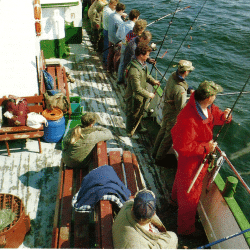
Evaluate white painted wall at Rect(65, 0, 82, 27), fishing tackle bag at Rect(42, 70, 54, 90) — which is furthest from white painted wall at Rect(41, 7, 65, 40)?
fishing tackle bag at Rect(42, 70, 54, 90)

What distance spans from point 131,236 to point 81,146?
190 cm

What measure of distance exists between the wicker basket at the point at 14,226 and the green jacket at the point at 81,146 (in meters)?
0.90

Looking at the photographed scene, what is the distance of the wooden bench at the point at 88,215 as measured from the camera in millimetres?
3188

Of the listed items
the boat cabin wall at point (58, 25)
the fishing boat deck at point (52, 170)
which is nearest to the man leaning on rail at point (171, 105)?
the fishing boat deck at point (52, 170)

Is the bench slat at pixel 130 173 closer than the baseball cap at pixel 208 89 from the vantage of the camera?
No

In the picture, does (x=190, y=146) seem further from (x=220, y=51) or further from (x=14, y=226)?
(x=220, y=51)

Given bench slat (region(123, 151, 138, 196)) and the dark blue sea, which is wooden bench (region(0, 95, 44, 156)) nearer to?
bench slat (region(123, 151, 138, 196))

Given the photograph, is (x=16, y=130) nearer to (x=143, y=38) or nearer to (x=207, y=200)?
(x=143, y=38)

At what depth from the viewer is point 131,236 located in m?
2.64

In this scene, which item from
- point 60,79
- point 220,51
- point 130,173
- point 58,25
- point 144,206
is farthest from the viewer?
point 220,51

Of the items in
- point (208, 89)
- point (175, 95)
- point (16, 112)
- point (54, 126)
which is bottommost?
point (54, 126)

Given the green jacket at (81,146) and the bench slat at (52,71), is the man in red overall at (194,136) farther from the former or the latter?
the bench slat at (52,71)

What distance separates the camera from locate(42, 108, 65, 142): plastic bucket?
5.44m

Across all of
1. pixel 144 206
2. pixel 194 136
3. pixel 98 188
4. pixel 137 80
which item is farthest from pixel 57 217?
pixel 137 80
